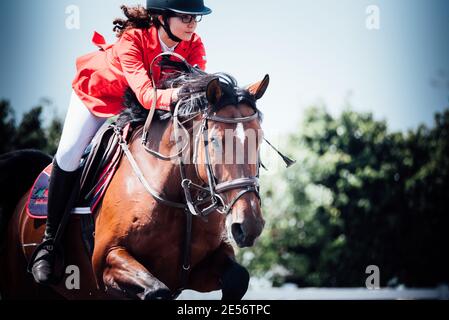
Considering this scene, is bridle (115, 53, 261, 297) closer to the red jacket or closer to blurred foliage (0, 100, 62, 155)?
the red jacket

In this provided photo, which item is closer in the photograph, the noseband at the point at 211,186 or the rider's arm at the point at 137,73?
the noseband at the point at 211,186

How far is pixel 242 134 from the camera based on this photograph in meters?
4.29

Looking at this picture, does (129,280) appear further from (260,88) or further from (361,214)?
(361,214)

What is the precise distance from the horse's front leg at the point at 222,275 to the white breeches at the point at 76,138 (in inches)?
46.8

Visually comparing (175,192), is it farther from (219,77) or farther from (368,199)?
(368,199)

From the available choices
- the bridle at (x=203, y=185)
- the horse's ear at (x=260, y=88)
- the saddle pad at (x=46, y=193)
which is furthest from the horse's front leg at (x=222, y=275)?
the horse's ear at (x=260, y=88)

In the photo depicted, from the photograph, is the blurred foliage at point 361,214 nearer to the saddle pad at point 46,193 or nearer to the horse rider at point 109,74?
the saddle pad at point 46,193

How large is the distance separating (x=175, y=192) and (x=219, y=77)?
2.63 ft

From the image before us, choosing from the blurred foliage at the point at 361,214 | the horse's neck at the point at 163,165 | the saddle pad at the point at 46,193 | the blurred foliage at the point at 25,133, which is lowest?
the blurred foliage at the point at 361,214

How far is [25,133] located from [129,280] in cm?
1018

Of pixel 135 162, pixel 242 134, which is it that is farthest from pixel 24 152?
pixel 242 134

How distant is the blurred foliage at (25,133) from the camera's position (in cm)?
1378

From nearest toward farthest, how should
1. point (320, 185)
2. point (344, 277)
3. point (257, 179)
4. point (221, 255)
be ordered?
point (257, 179) → point (221, 255) → point (344, 277) → point (320, 185)

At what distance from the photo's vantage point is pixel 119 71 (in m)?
4.96
